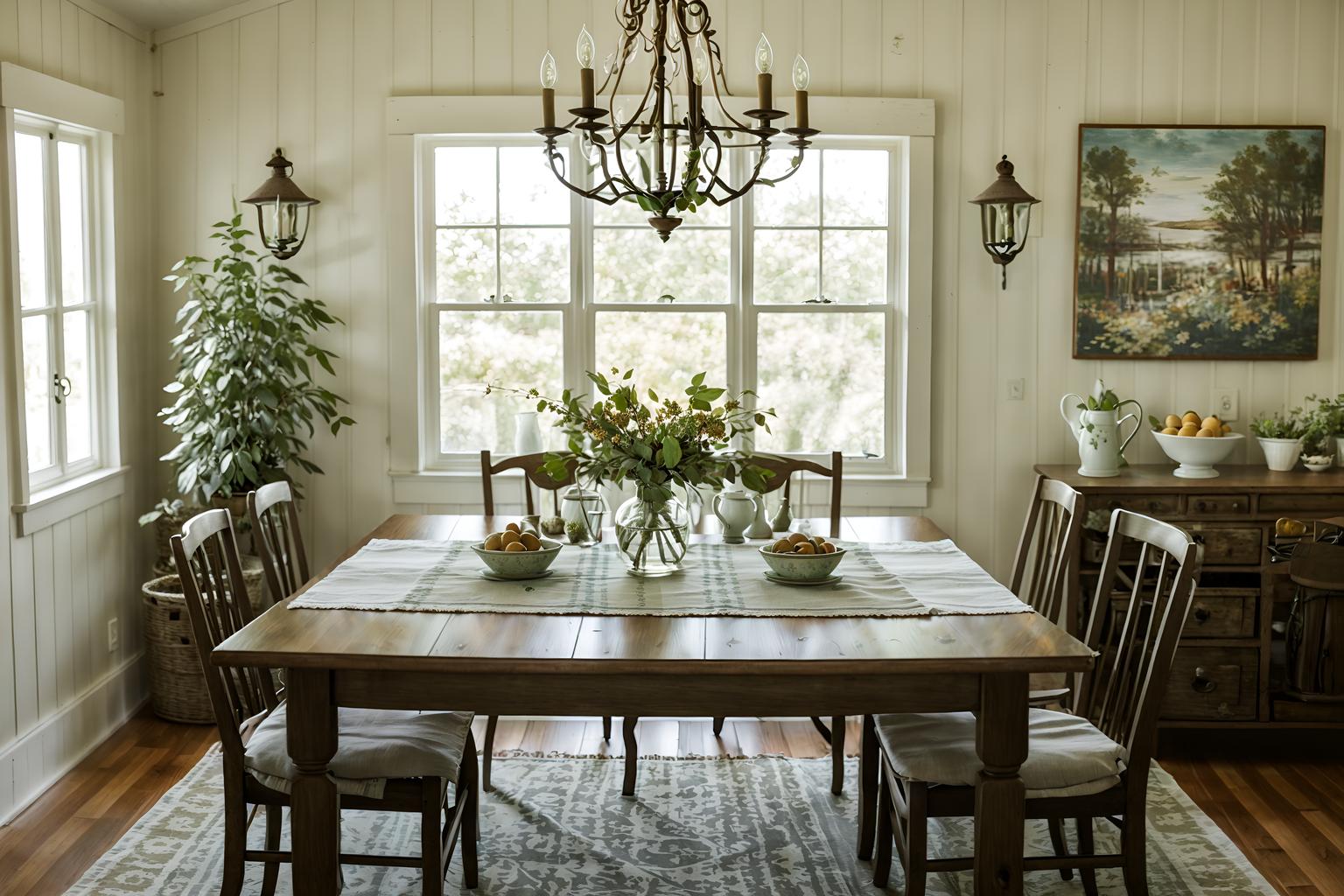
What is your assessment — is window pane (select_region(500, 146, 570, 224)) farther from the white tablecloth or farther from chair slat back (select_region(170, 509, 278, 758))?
chair slat back (select_region(170, 509, 278, 758))

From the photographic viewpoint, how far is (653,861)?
3197 mm

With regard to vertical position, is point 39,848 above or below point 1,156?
below

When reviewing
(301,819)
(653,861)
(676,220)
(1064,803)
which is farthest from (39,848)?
(1064,803)

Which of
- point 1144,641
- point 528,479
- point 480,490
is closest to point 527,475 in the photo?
point 528,479

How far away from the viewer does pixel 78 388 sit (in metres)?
4.05

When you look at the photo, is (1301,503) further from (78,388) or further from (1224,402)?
(78,388)

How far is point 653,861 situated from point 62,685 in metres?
1.90

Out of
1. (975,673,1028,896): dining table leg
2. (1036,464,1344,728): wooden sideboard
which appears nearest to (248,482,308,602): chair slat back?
(975,673,1028,896): dining table leg

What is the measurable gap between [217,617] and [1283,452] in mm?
3298

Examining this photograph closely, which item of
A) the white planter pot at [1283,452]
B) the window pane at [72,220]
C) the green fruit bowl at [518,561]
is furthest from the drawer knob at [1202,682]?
the window pane at [72,220]

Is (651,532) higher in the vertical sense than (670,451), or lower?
lower

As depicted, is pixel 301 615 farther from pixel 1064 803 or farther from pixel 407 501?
pixel 407 501

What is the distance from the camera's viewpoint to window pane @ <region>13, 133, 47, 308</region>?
364 cm

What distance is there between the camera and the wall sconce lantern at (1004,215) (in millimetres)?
4129
